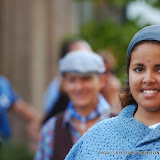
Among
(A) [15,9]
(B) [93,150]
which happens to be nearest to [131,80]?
(B) [93,150]

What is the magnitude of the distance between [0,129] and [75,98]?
2.86 metres

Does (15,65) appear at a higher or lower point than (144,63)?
lower

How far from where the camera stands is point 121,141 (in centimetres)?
333

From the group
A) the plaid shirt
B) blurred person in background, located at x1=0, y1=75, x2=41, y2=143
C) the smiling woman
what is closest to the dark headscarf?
the smiling woman

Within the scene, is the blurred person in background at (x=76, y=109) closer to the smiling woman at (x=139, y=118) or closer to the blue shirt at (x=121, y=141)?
the blue shirt at (x=121, y=141)

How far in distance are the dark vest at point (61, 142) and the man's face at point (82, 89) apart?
31 centimetres

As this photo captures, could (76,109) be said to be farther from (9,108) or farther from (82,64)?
(9,108)

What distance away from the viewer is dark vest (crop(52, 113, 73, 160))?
4.91m

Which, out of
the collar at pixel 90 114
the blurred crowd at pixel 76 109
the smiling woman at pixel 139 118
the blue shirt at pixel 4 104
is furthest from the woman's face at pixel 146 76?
the blue shirt at pixel 4 104

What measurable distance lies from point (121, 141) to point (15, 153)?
8638 millimetres

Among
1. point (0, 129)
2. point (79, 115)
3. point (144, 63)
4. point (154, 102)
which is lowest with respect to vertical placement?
point (0, 129)

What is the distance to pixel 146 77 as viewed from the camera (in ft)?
10.6

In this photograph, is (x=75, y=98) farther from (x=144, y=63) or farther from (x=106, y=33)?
(x=106, y=33)

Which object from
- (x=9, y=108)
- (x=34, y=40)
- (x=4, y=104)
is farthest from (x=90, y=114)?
(x=34, y=40)
